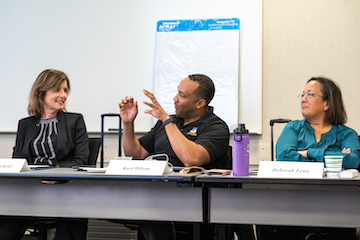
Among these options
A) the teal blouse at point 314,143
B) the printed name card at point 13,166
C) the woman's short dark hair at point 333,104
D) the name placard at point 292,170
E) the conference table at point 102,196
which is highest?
the woman's short dark hair at point 333,104

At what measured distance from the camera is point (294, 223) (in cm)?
129

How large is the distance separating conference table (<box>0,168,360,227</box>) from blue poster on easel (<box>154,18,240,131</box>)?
6.59ft

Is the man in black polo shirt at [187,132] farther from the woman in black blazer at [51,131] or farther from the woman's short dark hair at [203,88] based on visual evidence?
the woman in black blazer at [51,131]

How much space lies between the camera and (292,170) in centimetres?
131

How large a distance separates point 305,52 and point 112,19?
5.81ft

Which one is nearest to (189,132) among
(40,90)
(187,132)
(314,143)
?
(187,132)

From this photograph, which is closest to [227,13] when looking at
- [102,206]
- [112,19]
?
[112,19]

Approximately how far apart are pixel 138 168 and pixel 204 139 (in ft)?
2.04

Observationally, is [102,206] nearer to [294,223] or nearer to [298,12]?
[294,223]

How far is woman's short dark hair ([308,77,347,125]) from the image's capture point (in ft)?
6.54

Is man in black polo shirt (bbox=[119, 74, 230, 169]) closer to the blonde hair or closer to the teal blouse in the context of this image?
the teal blouse

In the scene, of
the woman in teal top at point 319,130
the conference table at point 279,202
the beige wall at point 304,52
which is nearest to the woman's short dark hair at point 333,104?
the woman in teal top at point 319,130

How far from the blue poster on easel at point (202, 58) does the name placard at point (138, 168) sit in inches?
78.1

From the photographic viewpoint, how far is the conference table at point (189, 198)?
1271 millimetres
